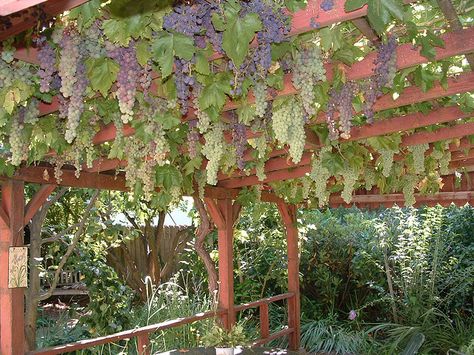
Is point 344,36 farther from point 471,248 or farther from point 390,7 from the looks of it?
point 471,248

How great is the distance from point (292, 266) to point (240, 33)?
637 centimetres

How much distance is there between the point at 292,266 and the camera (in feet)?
27.4

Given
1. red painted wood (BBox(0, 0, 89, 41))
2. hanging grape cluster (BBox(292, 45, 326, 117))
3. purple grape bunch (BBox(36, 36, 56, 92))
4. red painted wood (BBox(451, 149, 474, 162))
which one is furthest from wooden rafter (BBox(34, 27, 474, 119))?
red painted wood (BBox(451, 149, 474, 162))

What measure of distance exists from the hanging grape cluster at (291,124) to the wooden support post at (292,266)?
4.84 metres

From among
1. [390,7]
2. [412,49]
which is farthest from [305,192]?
[390,7]

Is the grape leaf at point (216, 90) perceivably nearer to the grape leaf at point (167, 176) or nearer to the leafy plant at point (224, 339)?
the grape leaf at point (167, 176)

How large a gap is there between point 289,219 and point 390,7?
245 inches

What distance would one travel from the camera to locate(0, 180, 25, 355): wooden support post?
4.02m

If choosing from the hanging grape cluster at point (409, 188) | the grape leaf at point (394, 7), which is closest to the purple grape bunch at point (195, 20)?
the grape leaf at point (394, 7)

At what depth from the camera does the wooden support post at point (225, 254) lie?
6588 millimetres

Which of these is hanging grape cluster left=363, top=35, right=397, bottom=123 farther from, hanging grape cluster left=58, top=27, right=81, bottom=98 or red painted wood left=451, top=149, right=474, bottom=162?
red painted wood left=451, top=149, right=474, bottom=162

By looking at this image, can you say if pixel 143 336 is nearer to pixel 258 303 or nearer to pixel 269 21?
pixel 258 303

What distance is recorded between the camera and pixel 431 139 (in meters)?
4.61

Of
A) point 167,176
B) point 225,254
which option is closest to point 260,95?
point 167,176
